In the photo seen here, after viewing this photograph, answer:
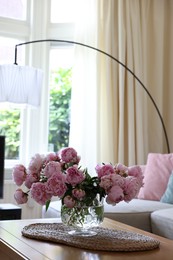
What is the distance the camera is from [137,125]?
14.5 ft

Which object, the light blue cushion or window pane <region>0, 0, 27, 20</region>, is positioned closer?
the light blue cushion

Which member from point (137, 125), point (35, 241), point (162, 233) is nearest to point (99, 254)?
point (35, 241)

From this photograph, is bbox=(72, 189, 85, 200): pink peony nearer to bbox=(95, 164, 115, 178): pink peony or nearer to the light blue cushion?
bbox=(95, 164, 115, 178): pink peony

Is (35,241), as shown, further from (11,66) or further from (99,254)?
(11,66)

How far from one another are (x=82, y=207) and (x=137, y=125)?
2.63m

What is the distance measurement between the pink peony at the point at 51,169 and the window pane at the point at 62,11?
3013mm

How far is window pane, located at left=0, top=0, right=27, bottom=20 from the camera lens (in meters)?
4.38

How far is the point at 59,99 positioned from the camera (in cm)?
460

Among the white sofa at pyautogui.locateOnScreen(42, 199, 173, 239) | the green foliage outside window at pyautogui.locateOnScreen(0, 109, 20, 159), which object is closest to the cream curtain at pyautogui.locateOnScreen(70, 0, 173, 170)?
the green foliage outside window at pyautogui.locateOnScreen(0, 109, 20, 159)

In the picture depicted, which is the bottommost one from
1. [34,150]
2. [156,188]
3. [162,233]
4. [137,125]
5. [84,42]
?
[162,233]

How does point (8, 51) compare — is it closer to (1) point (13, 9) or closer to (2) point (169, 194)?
(1) point (13, 9)

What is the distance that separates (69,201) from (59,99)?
2854mm

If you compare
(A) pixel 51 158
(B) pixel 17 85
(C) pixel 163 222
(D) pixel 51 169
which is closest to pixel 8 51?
(B) pixel 17 85

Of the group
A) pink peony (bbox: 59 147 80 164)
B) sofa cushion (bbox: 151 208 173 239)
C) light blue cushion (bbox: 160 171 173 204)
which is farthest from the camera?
light blue cushion (bbox: 160 171 173 204)
